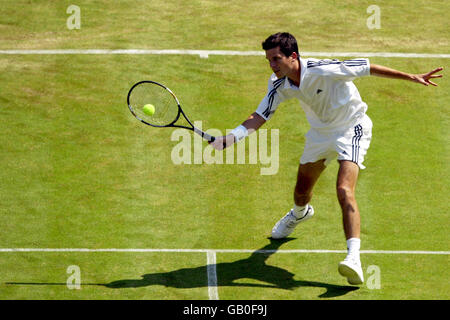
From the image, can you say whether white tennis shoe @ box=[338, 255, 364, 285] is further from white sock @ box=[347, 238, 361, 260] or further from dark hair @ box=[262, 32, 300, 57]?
dark hair @ box=[262, 32, 300, 57]

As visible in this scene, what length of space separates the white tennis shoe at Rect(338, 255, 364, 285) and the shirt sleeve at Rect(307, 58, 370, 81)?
1954 millimetres

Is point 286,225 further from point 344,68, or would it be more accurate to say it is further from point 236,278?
point 344,68

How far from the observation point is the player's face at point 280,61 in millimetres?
9336

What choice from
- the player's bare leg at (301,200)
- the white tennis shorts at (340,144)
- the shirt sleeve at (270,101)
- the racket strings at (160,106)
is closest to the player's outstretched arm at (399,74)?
the white tennis shorts at (340,144)

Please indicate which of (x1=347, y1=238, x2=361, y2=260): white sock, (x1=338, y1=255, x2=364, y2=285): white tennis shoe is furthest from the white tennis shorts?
(x1=338, y1=255, x2=364, y2=285): white tennis shoe

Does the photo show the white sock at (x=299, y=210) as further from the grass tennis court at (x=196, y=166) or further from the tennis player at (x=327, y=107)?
the tennis player at (x=327, y=107)

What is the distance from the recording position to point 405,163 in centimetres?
1218

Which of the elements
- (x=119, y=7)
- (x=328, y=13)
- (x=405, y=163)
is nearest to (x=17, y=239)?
(x=405, y=163)

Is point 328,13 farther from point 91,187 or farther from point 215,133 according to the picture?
point 91,187

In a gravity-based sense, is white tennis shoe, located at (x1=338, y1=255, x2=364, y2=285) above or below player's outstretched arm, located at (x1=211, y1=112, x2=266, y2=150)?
below

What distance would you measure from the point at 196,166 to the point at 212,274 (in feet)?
A: 8.59

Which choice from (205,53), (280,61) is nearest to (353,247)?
(280,61)

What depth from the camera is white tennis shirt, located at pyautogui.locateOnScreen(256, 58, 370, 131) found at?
31.3 ft

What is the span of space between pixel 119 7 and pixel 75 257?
6934 millimetres
